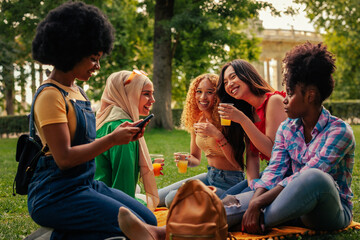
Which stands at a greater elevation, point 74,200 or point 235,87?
point 235,87

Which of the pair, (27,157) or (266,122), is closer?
(27,157)

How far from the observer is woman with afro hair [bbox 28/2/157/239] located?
267 centimetres

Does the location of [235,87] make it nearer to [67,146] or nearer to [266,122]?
[266,122]

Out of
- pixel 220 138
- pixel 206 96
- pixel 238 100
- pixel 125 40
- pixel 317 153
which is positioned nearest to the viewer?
pixel 317 153

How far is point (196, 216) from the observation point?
2.72 m

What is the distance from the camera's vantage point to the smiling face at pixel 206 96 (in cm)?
457

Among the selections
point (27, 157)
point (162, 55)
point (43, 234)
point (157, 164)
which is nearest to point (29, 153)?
point (27, 157)

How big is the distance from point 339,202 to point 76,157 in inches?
84.6

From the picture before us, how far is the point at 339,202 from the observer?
10.3 ft

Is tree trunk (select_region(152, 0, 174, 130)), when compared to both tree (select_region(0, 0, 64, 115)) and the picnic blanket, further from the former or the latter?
the picnic blanket

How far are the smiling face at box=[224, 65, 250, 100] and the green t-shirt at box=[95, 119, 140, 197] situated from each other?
1.20m

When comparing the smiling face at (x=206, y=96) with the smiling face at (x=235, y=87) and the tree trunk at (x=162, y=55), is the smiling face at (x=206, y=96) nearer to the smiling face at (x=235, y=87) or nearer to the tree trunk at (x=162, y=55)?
the smiling face at (x=235, y=87)

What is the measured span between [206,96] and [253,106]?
0.59 meters

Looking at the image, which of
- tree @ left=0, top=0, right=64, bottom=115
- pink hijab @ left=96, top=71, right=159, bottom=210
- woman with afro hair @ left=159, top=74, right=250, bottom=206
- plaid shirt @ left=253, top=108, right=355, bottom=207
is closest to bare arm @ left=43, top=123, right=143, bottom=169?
pink hijab @ left=96, top=71, right=159, bottom=210
